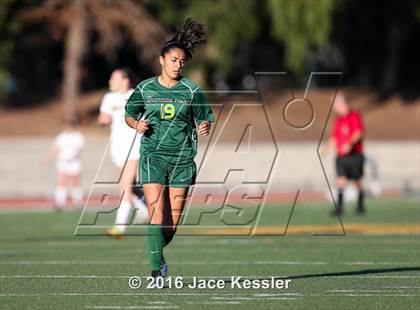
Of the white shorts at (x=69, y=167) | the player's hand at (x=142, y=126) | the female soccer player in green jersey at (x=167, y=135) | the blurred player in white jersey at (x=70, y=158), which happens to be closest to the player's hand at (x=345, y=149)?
the blurred player in white jersey at (x=70, y=158)

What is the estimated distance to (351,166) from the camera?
21.8 m

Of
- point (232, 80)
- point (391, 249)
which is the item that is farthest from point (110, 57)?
point (391, 249)

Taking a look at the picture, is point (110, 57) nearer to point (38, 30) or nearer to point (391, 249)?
point (38, 30)

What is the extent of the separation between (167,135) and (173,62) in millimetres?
633

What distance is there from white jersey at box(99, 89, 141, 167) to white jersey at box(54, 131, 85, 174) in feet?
34.6

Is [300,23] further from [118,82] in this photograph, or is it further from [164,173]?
[164,173]

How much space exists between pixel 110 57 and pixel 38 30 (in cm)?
407

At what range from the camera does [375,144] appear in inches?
1283

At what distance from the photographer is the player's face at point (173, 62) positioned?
1001 cm

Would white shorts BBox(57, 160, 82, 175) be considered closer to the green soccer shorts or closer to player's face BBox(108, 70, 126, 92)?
player's face BBox(108, 70, 126, 92)

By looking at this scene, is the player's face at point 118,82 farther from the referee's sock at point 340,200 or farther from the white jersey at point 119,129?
the referee's sock at point 340,200

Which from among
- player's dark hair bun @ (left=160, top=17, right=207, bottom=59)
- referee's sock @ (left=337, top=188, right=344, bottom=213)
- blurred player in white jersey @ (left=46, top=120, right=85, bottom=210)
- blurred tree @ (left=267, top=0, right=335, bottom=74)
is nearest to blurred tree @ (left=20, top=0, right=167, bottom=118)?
blurred tree @ (left=267, top=0, right=335, bottom=74)

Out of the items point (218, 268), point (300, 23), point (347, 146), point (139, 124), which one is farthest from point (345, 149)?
point (300, 23)

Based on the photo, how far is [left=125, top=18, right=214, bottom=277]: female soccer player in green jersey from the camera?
394 inches
